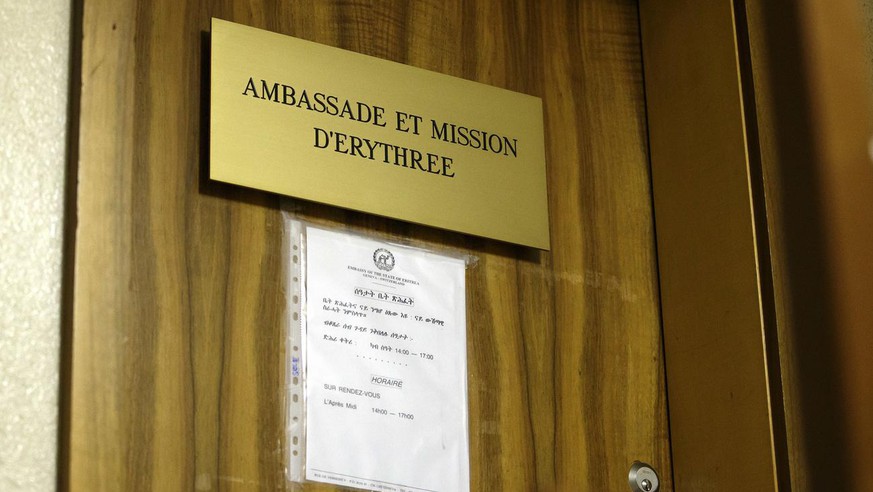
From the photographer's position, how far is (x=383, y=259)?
158 centimetres

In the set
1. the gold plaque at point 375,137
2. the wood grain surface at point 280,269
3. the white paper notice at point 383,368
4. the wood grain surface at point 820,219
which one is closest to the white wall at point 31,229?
the wood grain surface at point 280,269

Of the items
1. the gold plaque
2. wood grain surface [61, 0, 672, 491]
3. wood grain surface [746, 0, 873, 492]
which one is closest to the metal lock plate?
wood grain surface [61, 0, 672, 491]

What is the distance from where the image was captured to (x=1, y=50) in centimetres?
140

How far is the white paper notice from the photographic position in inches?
58.3

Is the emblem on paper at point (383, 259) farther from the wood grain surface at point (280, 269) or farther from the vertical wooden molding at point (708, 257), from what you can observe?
the vertical wooden molding at point (708, 257)

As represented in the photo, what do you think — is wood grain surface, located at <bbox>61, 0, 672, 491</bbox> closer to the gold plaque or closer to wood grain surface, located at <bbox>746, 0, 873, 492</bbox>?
the gold plaque

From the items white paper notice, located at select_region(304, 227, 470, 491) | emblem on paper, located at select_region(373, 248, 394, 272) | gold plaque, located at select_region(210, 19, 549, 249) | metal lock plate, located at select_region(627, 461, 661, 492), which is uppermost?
gold plaque, located at select_region(210, 19, 549, 249)

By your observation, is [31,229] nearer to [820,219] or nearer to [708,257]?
[708,257]

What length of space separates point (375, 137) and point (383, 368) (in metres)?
0.28

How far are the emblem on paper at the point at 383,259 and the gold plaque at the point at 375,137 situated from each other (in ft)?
0.15

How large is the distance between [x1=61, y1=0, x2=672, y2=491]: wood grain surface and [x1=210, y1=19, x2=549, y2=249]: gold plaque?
0.03 metres

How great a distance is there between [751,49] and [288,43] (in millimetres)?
601

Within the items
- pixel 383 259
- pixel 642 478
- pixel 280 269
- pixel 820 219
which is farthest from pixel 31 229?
pixel 820 219

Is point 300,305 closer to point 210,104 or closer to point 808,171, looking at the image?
point 210,104
